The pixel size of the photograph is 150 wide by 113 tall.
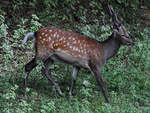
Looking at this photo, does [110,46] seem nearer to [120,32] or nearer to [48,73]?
[120,32]

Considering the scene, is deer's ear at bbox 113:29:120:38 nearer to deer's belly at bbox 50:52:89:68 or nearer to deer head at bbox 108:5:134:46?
deer head at bbox 108:5:134:46

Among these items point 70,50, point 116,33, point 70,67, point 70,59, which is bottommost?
point 70,67

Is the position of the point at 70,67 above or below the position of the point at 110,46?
below

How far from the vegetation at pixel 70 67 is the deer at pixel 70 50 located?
1.00ft

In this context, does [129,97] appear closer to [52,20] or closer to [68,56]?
[68,56]

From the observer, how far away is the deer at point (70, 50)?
25.7ft

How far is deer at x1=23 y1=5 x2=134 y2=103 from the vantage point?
7820mm

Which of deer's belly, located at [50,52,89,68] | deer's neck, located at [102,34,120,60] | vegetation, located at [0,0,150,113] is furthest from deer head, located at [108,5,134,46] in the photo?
vegetation, located at [0,0,150,113]

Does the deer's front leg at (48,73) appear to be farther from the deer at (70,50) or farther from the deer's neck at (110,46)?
the deer's neck at (110,46)

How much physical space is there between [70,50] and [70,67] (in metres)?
1.44

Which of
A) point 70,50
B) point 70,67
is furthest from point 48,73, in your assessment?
point 70,67

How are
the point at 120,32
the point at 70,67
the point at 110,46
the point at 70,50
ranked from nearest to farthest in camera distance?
the point at 70,50
the point at 120,32
the point at 110,46
the point at 70,67

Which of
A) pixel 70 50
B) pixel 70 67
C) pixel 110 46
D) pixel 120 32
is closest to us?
pixel 70 50

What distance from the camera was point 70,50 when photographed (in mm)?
7934
